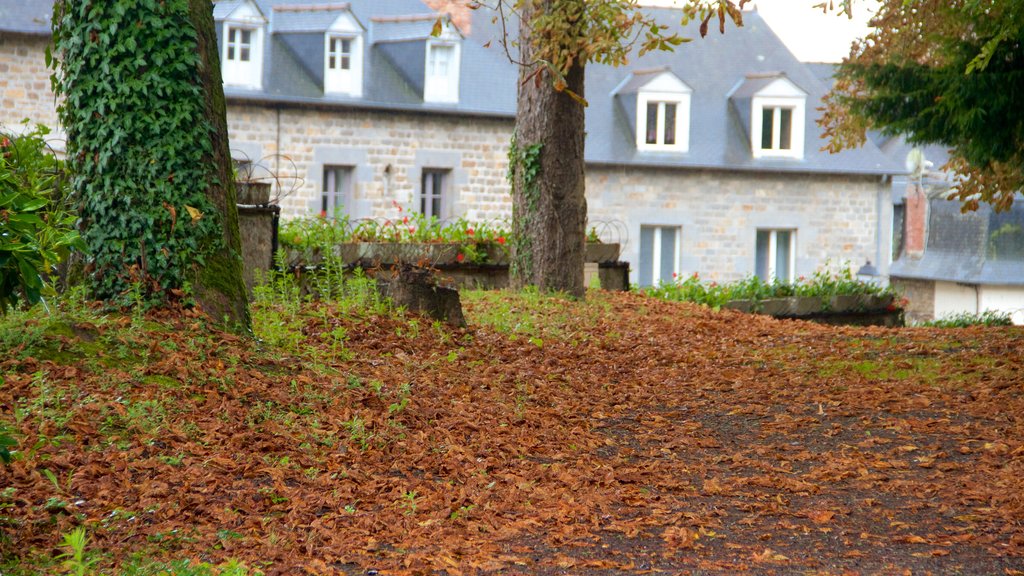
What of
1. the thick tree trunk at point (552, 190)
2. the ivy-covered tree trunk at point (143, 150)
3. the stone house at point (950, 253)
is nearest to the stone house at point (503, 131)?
the stone house at point (950, 253)

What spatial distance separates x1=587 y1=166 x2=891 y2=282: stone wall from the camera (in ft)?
81.5

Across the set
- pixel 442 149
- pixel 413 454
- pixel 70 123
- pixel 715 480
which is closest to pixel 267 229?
pixel 70 123

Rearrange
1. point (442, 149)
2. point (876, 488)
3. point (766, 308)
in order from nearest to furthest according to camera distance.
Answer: point (876, 488), point (766, 308), point (442, 149)

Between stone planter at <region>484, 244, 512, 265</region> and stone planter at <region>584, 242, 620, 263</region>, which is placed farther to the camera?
stone planter at <region>584, 242, 620, 263</region>

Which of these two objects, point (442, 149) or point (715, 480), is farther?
point (442, 149)

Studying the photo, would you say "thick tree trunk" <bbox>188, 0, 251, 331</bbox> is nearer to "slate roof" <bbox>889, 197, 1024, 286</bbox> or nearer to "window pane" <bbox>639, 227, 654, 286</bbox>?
"window pane" <bbox>639, 227, 654, 286</bbox>

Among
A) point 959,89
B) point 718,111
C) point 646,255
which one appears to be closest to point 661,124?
point 718,111

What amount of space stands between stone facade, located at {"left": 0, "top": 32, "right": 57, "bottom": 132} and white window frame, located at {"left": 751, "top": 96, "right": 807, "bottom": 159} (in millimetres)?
15436

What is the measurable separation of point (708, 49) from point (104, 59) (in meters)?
23.2

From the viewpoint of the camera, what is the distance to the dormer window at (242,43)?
69.5 ft

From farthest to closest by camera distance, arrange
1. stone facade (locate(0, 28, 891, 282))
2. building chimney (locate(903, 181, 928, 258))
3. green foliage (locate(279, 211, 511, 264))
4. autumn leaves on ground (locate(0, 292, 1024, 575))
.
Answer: building chimney (locate(903, 181, 928, 258)) < stone facade (locate(0, 28, 891, 282)) < green foliage (locate(279, 211, 511, 264)) < autumn leaves on ground (locate(0, 292, 1024, 575))

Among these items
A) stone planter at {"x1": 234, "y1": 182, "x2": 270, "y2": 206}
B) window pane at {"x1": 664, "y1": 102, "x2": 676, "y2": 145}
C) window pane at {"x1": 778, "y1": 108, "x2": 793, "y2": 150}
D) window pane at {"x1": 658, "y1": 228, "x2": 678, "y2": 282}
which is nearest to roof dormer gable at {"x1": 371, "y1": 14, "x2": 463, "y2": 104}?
window pane at {"x1": 664, "y1": 102, "x2": 676, "y2": 145}

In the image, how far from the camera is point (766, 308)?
1442 centimetres

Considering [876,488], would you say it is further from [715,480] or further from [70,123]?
[70,123]
